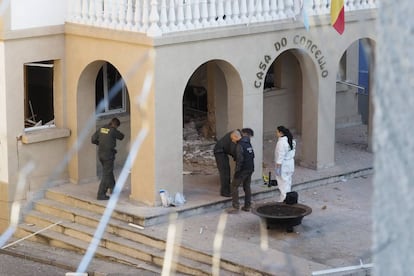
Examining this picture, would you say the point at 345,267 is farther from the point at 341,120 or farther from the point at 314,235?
the point at 341,120

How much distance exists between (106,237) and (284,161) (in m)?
2.76

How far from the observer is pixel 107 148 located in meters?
13.3

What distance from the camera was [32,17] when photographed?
13.8 m

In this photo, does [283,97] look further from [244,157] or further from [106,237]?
[106,237]

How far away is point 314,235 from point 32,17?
5.22 m

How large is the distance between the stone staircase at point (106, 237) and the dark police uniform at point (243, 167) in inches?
58.2

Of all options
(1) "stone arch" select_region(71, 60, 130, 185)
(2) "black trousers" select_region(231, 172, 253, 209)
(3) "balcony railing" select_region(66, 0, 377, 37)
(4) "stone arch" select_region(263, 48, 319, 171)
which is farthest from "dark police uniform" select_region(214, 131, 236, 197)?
(4) "stone arch" select_region(263, 48, 319, 171)

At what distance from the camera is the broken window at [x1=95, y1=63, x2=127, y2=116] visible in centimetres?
1541

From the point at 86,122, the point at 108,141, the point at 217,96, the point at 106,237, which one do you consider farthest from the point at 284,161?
the point at 217,96

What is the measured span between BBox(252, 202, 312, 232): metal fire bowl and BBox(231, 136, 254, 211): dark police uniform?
689 mm

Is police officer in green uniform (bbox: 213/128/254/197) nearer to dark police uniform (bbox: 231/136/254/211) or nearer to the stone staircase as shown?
dark police uniform (bbox: 231/136/254/211)

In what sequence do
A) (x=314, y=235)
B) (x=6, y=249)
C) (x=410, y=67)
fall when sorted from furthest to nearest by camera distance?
1. (x=6, y=249)
2. (x=314, y=235)
3. (x=410, y=67)

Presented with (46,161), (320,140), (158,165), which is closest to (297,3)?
(320,140)

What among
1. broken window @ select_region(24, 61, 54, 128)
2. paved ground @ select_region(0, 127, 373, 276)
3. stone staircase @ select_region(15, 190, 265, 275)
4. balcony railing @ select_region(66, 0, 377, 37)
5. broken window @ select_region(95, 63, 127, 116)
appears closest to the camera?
paved ground @ select_region(0, 127, 373, 276)
